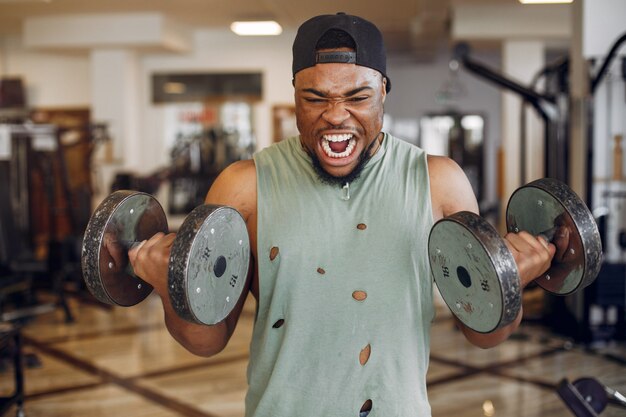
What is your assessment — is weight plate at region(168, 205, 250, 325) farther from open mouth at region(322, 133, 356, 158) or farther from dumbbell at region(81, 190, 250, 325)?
open mouth at region(322, 133, 356, 158)

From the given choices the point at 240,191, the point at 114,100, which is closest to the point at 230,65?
the point at 114,100

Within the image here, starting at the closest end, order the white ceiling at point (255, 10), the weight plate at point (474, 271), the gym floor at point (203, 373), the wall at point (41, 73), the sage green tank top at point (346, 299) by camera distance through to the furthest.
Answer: the weight plate at point (474, 271) < the sage green tank top at point (346, 299) < the gym floor at point (203, 373) < the white ceiling at point (255, 10) < the wall at point (41, 73)

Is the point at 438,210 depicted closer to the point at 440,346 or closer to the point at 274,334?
the point at 274,334

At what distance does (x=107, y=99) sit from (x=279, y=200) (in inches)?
315

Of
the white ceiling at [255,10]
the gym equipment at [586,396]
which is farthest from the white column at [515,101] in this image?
the gym equipment at [586,396]

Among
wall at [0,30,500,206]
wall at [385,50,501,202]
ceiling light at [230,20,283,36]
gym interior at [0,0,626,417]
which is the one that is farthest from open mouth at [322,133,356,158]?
wall at [385,50,501,202]

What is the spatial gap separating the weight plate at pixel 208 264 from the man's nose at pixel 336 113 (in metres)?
0.22

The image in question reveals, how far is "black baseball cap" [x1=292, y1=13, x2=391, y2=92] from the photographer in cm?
121

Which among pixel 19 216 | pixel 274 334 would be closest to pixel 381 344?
pixel 274 334

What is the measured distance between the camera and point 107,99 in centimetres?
876

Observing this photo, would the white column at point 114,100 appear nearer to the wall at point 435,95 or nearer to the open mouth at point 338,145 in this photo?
the wall at point 435,95

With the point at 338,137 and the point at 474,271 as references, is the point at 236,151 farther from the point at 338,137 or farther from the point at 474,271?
the point at 474,271

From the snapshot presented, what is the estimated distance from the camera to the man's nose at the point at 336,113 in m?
1.21

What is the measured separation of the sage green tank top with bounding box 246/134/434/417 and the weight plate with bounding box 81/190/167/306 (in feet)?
0.74
